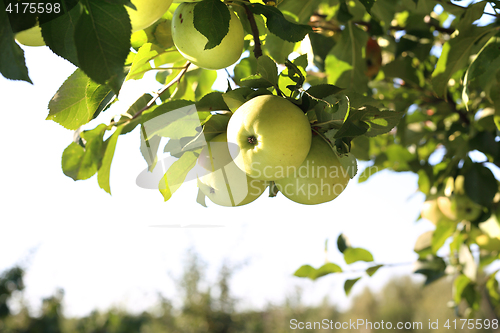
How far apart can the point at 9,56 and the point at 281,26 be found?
28 cm

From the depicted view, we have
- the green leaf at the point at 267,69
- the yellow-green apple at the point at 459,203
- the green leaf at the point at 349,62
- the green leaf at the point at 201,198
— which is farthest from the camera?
the yellow-green apple at the point at 459,203

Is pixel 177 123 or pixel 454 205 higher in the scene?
pixel 177 123

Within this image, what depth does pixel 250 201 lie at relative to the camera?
43 cm

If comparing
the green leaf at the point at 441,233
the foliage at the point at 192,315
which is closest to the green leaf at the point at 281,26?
the green leaf at the point at 441,233

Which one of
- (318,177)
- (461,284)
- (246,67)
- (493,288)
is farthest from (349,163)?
(493,288)

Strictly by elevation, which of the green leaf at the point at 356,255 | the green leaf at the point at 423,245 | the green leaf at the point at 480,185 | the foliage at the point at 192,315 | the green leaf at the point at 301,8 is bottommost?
the foliage at the point at 192,315

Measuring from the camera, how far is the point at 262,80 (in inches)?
15.9

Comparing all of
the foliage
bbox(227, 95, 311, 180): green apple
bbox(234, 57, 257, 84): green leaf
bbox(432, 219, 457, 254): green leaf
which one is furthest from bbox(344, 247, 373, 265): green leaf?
the foliage

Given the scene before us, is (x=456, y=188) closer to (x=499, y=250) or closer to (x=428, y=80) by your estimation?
(x=499, y=250)

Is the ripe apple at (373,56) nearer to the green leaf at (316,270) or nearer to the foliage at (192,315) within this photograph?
the green leaf at (316,270)

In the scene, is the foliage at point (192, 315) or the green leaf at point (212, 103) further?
the foliage at point (192, 315)

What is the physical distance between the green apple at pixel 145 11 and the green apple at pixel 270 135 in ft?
0.43

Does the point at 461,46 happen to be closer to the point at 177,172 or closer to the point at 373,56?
the point at 373,56

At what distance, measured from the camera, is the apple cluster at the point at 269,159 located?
1.13 feet
